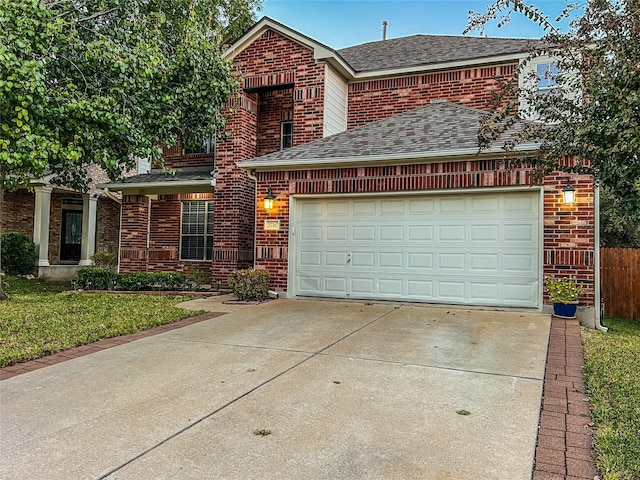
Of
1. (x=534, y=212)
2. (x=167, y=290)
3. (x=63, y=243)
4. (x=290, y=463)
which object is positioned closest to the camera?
(x=290, y=463)

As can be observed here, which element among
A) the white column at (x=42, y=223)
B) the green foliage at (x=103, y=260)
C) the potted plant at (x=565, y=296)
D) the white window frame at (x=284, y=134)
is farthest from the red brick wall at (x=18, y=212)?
the potted plant at (x=565, y=296)

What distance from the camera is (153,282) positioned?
11680mm

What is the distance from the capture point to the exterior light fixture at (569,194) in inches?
304

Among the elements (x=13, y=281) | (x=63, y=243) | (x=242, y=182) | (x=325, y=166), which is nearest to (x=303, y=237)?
(x=325, y=166)

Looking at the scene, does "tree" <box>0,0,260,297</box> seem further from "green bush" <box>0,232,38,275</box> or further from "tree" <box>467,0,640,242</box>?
"green bush" <box>0,232,38,275</box>

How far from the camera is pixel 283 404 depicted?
3.67 meters

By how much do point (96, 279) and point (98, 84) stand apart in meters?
6.25

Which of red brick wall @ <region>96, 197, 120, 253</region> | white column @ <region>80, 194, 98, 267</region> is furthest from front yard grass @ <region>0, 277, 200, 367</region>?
red brick wall @ <region>96, 197, 120, 253</region>

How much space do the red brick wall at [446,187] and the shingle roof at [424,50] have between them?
14.6 feet

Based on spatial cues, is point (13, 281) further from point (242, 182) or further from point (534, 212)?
point (534, 212)

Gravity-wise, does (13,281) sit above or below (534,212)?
below

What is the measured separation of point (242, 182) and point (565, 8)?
9.02 meters

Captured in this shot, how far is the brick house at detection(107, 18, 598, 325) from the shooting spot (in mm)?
8211

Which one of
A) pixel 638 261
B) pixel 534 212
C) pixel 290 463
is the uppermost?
pixel 534 212
